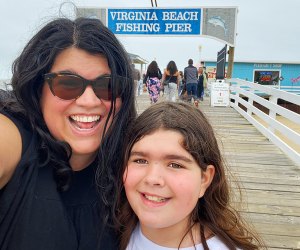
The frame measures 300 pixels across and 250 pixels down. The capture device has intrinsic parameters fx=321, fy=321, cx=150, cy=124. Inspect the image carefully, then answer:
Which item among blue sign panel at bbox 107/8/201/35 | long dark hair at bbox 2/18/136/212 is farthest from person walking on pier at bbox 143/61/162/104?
long dark hair at bbox 2/18/136/212

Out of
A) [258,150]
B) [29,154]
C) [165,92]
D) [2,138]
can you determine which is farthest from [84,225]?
[165,92]

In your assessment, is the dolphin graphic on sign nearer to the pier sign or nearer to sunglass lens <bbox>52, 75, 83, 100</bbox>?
the pier sign

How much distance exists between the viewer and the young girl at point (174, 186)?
1479 millimetres

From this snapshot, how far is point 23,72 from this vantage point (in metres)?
1.56

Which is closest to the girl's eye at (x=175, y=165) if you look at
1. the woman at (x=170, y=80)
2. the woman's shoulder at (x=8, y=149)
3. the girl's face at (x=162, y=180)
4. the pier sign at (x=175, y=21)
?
the girl's face at (x=162, y=180)

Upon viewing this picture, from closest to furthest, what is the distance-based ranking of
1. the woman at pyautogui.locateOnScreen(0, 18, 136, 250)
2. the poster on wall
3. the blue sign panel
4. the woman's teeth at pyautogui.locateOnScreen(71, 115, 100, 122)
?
the woman at pyautogui.locateOnScreen(0, 18, 136, 250) < the woman's teeth at pyautogui.locateOnScreen(71, 115, 100, 122) < the blue sign panel < the poster on wall

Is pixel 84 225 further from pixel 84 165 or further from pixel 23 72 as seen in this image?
pixel 23 72

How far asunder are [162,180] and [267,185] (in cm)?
293

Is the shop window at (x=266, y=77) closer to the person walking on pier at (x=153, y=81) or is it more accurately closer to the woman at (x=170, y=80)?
the woman at (x=170, y=80)

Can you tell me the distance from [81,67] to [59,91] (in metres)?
0.16

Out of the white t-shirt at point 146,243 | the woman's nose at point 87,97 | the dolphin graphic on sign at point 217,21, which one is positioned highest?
the dolphin graphic on sign at point 217,21

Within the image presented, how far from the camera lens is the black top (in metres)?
1.25

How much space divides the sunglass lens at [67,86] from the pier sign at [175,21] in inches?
371

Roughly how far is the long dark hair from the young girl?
4.4 inches
